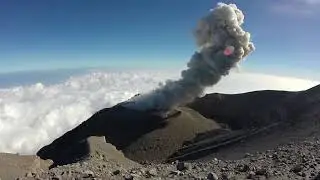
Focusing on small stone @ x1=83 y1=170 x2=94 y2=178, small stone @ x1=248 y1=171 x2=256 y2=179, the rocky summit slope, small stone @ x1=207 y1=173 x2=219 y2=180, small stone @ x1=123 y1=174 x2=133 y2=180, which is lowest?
small stone @ x1=248 y1=171 x2=256 y2=179

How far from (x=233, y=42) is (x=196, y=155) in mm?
39790

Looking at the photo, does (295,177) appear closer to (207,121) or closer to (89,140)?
(89,140)

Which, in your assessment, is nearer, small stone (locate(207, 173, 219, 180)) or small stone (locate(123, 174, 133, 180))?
small stone (locate(207, 173, 219, 180))

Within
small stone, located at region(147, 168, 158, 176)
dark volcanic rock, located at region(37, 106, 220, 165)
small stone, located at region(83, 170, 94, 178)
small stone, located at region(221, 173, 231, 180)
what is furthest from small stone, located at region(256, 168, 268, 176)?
dark volcanic rock, located at region(37, 106, 220, 165)

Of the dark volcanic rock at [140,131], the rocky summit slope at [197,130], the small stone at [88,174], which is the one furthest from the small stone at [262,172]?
the dark volcanic rock at [140,131]

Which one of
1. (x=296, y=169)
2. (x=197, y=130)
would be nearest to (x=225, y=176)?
(x=296, y=169)

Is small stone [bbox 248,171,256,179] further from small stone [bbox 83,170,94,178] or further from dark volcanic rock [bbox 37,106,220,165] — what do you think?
dark volcanic rock [bbox 37,106,220,165]

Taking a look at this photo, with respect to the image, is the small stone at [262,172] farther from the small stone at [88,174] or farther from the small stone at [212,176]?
the small stone at [88,174]

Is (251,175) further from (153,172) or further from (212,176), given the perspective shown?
(153,172)

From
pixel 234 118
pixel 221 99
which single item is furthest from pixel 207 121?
pixel 221 99

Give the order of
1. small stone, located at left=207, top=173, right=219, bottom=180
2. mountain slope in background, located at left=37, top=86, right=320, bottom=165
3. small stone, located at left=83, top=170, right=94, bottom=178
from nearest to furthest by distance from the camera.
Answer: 1. small stone, located at left=207, top=173, right=219, bottom=180
2. small stone, located at left=83, top=170, right=94, bottom=178
3. mountain slope in background, located at left=37, top=86, right=320, bottom=165

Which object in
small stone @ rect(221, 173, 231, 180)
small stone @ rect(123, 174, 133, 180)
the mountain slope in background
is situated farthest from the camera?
the mountain slope in background

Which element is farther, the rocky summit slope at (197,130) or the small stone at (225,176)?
the rocky summit slope at (197,130)

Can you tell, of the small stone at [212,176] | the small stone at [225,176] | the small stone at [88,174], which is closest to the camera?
the small stone at [212,176]
